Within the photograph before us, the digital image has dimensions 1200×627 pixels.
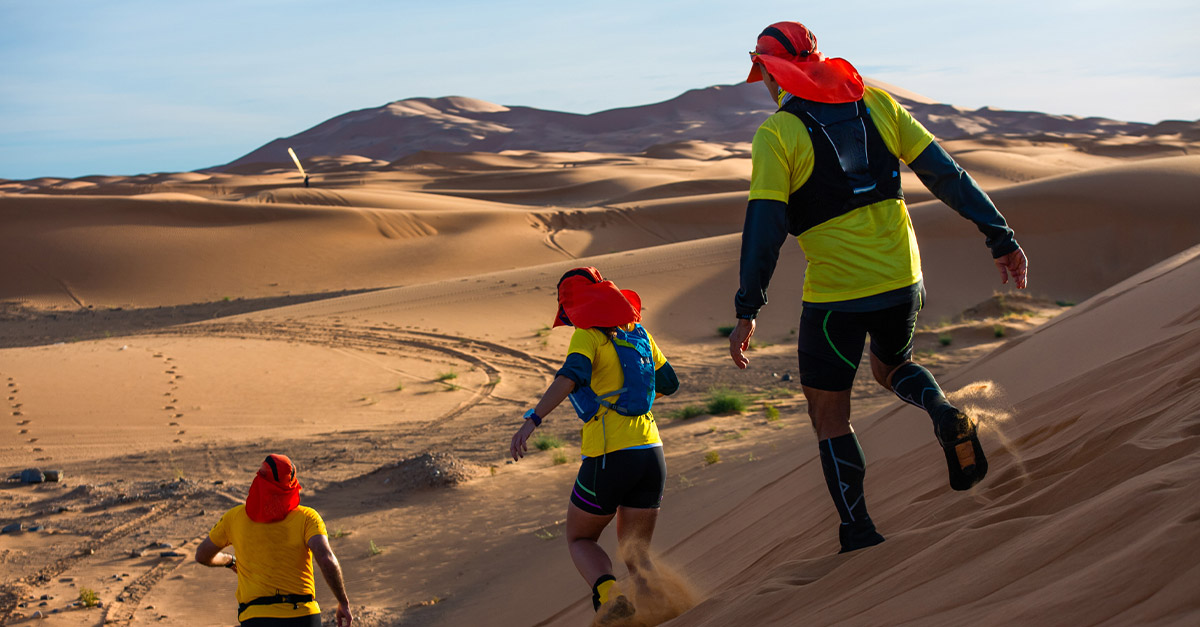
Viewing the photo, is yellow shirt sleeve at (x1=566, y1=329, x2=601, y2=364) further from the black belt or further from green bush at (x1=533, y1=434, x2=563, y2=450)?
green bush at (x1=533, y1=434, x2=563, y2=450)

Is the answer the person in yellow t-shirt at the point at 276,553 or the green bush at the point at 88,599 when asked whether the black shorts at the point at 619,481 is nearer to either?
the person in yellow t-shirt at the point at 276,553

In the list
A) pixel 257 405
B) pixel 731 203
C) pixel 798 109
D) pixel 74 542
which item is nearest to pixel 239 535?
pixel 798 109

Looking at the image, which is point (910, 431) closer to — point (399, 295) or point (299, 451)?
point (299, 451)

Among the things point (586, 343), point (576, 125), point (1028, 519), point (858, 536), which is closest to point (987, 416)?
point (858, 536)

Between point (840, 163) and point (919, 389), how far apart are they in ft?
2.62

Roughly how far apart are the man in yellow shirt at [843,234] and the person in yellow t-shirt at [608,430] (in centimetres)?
67

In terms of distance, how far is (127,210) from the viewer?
116 ft

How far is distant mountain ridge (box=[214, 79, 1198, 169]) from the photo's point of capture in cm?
11906

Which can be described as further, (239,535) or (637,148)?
(637,148)

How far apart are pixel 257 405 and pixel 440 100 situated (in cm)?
16205

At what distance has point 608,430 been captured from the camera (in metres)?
3.59

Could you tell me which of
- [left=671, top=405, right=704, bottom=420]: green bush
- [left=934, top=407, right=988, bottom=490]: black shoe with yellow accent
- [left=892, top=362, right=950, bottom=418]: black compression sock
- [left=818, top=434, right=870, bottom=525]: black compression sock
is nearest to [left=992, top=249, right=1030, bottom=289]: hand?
[left=892, top=362, right=950, bottom=418]: black compression sock

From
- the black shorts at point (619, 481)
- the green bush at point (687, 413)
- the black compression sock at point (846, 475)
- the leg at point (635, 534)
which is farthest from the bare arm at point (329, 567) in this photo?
the green bush at point (687, 413)

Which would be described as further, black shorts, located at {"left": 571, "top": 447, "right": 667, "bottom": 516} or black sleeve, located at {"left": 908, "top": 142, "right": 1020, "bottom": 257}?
black shorts, located at {"left": 571, "top": 447, "right": 667, "bottom": 516}
